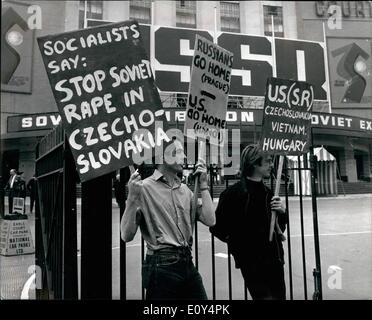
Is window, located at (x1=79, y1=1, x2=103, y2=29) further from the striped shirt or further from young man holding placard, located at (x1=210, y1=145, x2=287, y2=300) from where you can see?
the striped shirt

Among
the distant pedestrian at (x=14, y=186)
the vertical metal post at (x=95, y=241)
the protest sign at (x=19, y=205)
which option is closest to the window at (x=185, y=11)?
the vertical metal post at (x=95, y=241)

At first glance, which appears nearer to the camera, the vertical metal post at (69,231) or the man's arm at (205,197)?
the man's arm at (205,197)

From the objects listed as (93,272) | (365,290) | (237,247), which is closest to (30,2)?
(93,272)

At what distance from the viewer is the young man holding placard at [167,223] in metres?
2.15

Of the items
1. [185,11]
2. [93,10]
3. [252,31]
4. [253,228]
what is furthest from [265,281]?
[93,10]

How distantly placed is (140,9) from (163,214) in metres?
2.81

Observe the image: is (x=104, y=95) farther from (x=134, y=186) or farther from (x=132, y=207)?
(x=132, y=207)

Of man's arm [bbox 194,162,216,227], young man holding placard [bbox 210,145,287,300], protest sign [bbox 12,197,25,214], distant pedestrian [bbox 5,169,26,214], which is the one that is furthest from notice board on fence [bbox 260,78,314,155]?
protest sign [bbox 12,197,25,214]

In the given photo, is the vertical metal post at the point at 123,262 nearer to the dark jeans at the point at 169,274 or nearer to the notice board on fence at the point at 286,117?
the dark jeans at the point at 169,274

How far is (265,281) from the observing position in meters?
2.78

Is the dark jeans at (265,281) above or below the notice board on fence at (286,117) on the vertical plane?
below

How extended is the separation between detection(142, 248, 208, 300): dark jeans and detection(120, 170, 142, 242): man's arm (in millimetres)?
209

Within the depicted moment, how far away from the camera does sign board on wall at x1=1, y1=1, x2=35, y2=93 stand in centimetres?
388

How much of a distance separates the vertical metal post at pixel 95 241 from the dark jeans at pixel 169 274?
0.38m
